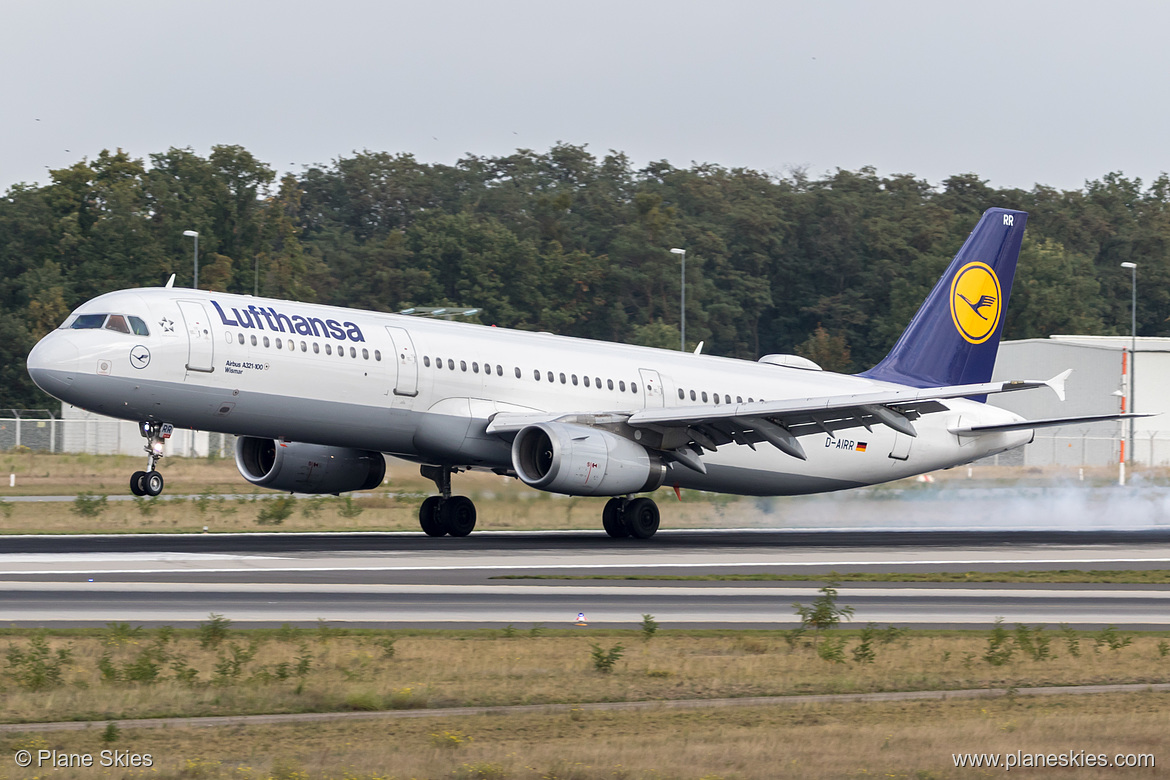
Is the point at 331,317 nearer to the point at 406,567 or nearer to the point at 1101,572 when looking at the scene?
the point at 406,567

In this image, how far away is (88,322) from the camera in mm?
27047

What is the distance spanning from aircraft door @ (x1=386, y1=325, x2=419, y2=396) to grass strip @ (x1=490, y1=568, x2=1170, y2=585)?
24.8ft

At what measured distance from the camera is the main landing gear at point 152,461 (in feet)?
83.8

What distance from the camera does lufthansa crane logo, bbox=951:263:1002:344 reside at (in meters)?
37.7

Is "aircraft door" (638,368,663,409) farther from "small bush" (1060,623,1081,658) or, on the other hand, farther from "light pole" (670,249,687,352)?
"light pole" (670,249,687,352)

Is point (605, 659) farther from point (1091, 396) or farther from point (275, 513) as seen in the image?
point (1091, 396)

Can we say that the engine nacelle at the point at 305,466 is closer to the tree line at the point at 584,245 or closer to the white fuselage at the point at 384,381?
the white fuselage at the point at 384,381

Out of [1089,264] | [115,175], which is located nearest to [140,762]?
[115,175]

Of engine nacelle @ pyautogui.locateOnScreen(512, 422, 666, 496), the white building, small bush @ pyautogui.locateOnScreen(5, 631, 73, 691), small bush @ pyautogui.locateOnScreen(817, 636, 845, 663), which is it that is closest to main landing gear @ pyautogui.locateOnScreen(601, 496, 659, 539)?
engine nacelle @ pyautogui.locateOnScreen(512, 422, 666, 496)

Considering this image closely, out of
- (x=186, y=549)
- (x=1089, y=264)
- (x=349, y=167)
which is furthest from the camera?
(x=349, y=167)

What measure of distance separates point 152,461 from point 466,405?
656cm

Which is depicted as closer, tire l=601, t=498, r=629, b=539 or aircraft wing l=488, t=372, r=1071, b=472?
aircraft wing l=488, t=372, r=1071, b=472

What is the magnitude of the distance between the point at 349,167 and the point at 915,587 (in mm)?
98700

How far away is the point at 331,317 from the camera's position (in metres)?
29.2
